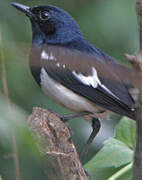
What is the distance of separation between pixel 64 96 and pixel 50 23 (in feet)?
2.61

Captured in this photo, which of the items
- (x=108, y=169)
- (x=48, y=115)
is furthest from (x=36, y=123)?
(x=108, y=169)

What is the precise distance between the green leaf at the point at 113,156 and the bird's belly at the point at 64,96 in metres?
0.63

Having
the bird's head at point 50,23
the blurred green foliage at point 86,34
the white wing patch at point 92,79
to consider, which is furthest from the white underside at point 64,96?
the blurred green foliage at point 86,34

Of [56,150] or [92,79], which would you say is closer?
[56,150]

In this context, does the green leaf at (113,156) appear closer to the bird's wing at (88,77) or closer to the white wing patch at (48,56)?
the bird's wing at (88,77)

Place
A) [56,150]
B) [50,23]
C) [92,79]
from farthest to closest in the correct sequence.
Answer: [50,23]
[92,79]
[56,150]

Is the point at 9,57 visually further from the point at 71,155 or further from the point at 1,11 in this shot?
the point at 1,11

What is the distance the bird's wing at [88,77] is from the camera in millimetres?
3207

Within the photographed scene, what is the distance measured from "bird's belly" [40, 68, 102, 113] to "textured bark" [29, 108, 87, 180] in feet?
2.03

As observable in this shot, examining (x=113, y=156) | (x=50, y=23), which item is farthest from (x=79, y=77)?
(x=113, y=156)

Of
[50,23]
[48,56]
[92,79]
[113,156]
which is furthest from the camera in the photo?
[50,23]

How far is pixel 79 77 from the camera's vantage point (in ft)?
11.3

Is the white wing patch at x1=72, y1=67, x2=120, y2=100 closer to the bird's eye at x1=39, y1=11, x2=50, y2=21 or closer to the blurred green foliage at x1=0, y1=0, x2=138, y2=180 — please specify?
the bird's eye at x1=39, y1=11, x2=50, y2=21

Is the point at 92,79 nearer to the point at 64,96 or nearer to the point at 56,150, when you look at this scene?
the point at 64,96
